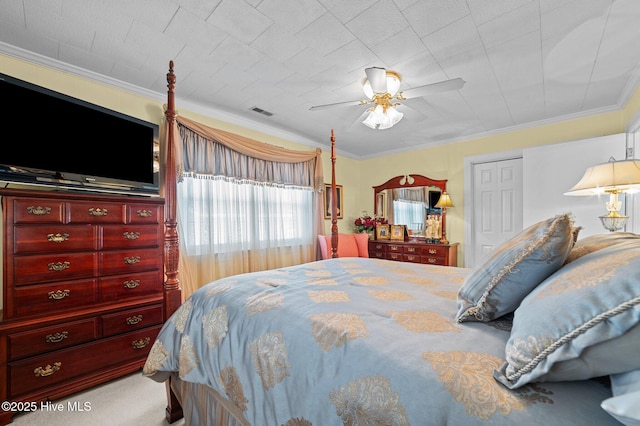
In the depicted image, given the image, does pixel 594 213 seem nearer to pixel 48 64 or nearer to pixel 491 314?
pixel 491 314

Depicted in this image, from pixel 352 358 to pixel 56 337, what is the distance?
223cm

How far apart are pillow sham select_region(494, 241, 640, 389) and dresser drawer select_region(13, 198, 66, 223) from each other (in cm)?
268

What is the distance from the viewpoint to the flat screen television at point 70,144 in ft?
6.10

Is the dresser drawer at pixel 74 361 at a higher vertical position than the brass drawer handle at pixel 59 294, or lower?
lower

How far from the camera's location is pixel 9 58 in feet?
6.81

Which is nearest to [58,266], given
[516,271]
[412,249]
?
[516,271]

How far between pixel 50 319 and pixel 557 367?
2731 mm

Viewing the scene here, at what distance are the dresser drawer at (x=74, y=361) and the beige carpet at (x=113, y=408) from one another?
14 cm

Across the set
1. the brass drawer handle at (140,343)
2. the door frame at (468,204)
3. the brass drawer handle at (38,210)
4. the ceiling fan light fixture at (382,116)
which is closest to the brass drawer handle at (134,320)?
the brass drawer handle at (140,343)

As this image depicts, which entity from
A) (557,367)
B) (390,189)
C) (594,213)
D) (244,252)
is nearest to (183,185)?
(244,252)

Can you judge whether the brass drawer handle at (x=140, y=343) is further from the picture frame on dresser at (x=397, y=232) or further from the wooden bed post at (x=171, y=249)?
the picture frame on dresser at (x=397, y=232)

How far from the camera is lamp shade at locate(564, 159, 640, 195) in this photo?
6.10 feet

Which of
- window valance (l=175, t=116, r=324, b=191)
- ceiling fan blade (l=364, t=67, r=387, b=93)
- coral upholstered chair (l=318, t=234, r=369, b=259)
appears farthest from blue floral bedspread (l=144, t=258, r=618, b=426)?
coral upholstered chair (l=318, t=234, r=369, b=259)

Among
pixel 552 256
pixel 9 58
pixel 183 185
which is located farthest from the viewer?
pixel 183 185
